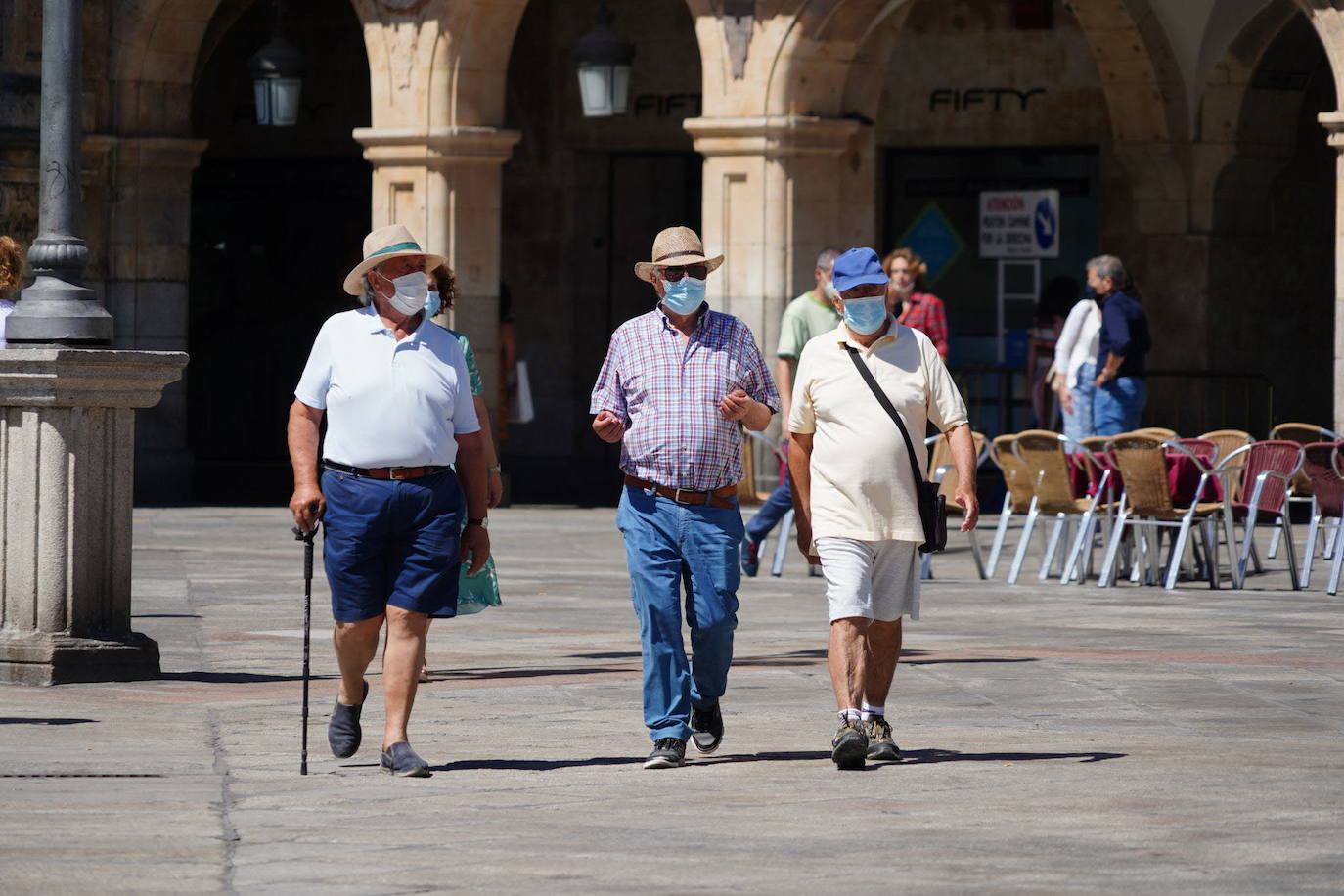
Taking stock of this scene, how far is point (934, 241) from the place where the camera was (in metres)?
25.8

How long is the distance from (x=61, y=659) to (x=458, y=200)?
11.4 meters

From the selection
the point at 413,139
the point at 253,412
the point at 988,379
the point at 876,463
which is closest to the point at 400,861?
the point at 876,463

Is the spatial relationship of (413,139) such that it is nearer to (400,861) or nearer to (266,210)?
(266,210)

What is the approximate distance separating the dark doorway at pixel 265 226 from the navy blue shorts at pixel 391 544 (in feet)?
59.6

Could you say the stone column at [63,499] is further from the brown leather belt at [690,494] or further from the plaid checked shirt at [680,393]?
the brown leather belt at [690,494]

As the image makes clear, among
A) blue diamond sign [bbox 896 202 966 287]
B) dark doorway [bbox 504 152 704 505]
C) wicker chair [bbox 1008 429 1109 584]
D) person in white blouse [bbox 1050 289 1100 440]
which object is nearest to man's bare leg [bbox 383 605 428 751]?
wicker chair [bbox 1008 429 1109 584]

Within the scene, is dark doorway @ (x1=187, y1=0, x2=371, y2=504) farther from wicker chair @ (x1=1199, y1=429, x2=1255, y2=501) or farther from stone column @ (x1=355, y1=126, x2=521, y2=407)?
wicker chair @ (x1=1199, y1=429, x2=1255, y2=501)

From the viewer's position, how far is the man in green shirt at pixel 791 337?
15429 mm

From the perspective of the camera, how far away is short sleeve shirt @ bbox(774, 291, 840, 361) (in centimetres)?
1577

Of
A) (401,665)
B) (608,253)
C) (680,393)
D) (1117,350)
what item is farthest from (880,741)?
(608,253)

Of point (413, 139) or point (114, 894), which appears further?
point (413, 139)

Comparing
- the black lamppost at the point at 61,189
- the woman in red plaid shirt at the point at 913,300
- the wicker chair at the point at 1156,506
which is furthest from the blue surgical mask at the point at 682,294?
the woman in red plaid shirt at the point at 913,300

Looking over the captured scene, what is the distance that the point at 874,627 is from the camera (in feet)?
29.9

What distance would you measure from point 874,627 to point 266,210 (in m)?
19.3
